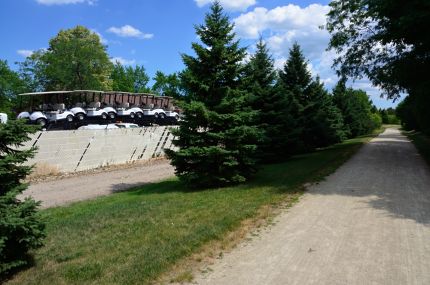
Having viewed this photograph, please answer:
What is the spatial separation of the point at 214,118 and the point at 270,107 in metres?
7.10

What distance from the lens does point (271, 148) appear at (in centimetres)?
1906

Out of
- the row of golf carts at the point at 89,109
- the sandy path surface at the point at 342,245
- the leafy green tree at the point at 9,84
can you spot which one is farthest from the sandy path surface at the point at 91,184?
the leafy green tree at the point at 9,84

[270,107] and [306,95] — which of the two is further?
[306,95]

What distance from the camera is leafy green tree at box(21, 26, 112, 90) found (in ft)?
176

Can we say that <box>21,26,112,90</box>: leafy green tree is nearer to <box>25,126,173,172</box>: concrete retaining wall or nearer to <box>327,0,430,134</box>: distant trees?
<box>25,126,173,172</box>: concrete retaining wall

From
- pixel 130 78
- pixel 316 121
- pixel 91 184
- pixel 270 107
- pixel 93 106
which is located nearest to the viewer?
pixel 91 184

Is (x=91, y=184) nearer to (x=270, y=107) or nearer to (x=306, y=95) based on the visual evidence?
(x=270, y=107)

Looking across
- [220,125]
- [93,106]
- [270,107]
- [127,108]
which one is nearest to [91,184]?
[220,125]

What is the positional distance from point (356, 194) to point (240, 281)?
18.9ft

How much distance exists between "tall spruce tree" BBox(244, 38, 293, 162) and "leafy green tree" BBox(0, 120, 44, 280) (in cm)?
1315

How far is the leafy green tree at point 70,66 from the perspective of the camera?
53719mm

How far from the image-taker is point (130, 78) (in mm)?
74562

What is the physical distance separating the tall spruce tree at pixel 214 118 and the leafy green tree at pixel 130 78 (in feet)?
200

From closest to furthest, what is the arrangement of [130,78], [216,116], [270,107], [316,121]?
[216,116], [270,107], [316,121], [130,78]
